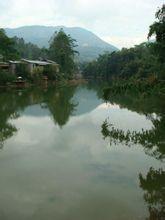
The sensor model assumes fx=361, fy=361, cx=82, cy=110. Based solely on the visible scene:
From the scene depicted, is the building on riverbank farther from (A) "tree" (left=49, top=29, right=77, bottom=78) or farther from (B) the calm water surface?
(B) the calm water surface

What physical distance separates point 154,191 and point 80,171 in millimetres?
2842

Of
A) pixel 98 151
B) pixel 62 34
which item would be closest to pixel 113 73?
pixel 62 34

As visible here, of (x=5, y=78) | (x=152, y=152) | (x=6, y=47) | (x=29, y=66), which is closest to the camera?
(x=152, y=152)

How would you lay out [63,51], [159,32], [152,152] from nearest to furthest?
[152,152] → [159,32] → [63,51]

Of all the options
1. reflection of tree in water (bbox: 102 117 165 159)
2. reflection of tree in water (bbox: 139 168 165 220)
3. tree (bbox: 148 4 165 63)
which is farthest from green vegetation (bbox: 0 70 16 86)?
reflection of tree in water (bbox: 139 168 165 220)

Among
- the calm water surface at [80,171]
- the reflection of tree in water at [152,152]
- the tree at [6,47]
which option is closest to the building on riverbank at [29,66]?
the tree at [6,47]

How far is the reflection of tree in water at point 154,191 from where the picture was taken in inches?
334

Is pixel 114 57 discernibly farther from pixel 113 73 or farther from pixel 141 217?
pixel 141 217

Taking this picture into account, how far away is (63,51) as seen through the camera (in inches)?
2803

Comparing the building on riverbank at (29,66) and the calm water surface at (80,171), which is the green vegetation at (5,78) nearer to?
the building on riverbank at (29,66)

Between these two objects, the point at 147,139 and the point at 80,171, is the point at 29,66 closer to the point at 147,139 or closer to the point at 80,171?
the point at 147,139

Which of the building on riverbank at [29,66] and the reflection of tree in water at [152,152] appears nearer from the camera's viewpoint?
the reflection of tree in water at [152,152]

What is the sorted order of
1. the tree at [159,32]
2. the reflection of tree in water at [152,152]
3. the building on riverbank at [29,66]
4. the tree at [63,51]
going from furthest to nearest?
the tree at [63,51]
the building on riverbank at [29,66]
the tree at [159,32]
the reflection of tree in water at [152,152]

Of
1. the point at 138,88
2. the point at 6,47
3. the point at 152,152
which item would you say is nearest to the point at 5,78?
the point at 6,47
